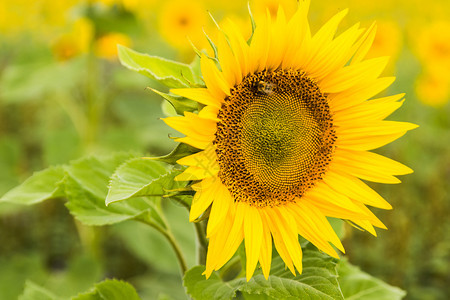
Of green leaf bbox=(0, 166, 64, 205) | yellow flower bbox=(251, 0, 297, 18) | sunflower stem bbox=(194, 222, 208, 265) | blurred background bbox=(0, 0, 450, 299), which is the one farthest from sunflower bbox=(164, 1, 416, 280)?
yellow flower bbox=(251, 0, 297, 18)

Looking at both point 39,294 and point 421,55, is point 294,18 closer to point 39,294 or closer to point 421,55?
point 39,294

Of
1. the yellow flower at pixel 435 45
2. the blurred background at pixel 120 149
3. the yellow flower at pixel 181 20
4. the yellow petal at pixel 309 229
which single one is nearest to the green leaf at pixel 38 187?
the yellow petal at pixel 309 229

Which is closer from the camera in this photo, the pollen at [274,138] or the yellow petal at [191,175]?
the yellow petal at [191,175]

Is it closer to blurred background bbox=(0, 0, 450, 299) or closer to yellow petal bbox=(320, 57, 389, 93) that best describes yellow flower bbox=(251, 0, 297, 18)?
blurred background bbox=(0, 0, 450, 299)

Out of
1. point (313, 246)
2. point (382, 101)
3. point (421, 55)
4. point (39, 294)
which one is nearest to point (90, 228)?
point (39, 294)

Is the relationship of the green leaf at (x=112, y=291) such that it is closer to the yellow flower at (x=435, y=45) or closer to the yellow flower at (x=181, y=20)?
the yellow flower at (x=181, y=20)

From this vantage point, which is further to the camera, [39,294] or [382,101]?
[39,294]

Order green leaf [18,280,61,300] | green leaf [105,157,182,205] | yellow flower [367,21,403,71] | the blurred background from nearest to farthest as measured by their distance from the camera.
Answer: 1. green leaf [105,157,182,205]
2. green leaf [18,280,61,300]
3. the blurred background
4. yellow flower [367,21,403,71]
